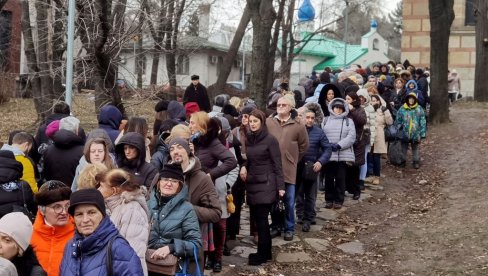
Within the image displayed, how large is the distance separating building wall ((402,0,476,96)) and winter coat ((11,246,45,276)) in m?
26.2

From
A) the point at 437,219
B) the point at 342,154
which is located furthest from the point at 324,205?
the point at 437,219

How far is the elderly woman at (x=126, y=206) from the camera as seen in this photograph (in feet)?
16.4

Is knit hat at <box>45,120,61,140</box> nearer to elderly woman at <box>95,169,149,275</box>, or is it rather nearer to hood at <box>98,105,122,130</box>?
hood at <box>98,105,122,130</box>

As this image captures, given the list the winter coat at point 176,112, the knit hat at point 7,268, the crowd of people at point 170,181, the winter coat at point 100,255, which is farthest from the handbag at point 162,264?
the winter coat at point 176,112

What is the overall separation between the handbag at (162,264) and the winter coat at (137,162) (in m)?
0.85

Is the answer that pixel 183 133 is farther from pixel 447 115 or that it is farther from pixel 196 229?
pixel 447 115

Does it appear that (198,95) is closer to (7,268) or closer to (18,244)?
(18,244)

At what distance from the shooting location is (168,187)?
564 cm

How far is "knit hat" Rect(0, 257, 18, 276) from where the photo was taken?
404 centimetres

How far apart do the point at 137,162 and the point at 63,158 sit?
1391 millimetres

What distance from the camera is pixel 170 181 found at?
5652 mm

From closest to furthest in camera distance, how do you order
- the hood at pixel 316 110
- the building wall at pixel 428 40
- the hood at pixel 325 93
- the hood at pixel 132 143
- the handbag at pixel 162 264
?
the handbag at pixel 162 264
the hood at pixel 132 143
the hood at pixel 316 110
the hood at pixel 325 93
the building wall at pixel 428 40

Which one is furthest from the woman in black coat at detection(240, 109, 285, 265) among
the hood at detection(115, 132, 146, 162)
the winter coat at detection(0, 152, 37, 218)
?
the winter coat at detection(0, 152, 37, 218)

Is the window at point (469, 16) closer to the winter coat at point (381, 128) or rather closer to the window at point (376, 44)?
the winter coat at point (381, 128)
